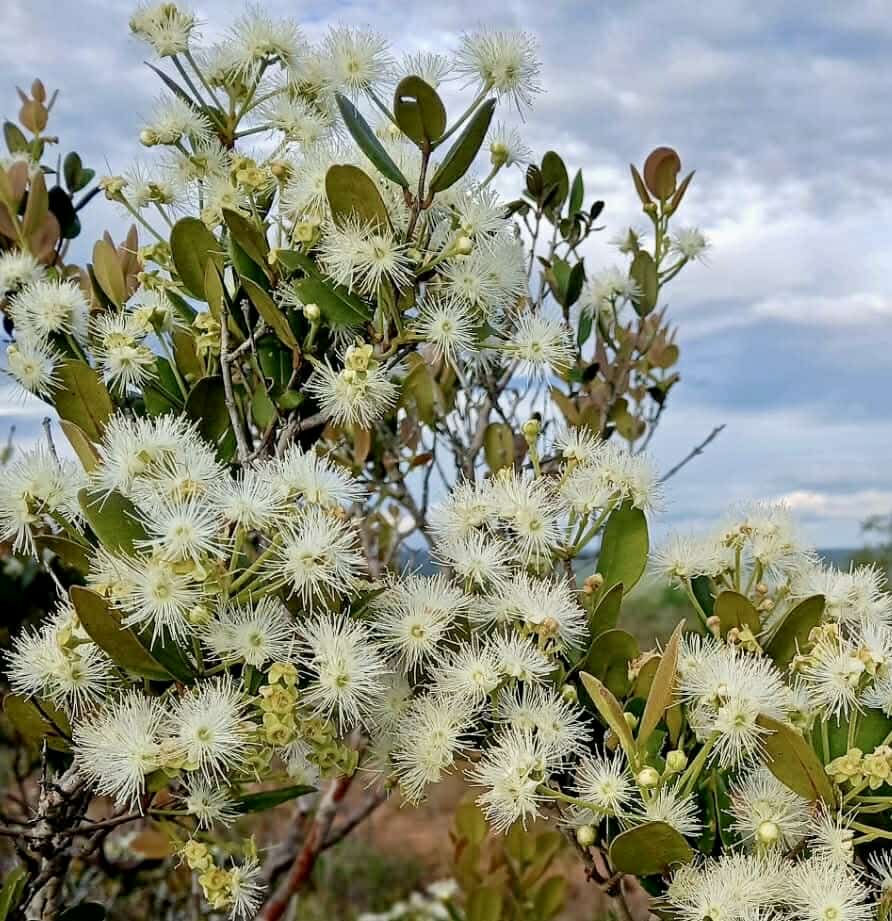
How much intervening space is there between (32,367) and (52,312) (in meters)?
0.07

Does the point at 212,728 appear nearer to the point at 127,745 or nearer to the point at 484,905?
the point at 127,745

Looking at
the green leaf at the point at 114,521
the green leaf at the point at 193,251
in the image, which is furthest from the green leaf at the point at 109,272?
the green leaf at the point at 114,521

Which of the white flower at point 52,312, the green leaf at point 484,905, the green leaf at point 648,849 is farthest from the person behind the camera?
the green leaf at point 484,905

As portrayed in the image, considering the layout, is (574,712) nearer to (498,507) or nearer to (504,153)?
(498,507)

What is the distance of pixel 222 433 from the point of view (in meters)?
1.11

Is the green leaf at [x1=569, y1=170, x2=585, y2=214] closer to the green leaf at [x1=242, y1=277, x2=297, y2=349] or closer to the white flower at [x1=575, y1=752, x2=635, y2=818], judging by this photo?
the green leaf at [x1=242, y1=277, x2=297, y2=349]

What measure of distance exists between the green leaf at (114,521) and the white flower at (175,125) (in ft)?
A: 1.50

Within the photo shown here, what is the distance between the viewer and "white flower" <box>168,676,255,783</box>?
88 cm

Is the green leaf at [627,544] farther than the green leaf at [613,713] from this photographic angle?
Yes

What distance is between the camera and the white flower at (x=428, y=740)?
0.95m

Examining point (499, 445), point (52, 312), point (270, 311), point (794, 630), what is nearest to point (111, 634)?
point (270, 311)

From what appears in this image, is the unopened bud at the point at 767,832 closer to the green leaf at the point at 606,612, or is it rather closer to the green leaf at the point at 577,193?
the green leaf at the point at 606,612

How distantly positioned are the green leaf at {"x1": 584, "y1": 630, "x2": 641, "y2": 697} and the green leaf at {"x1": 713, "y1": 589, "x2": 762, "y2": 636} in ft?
0.37

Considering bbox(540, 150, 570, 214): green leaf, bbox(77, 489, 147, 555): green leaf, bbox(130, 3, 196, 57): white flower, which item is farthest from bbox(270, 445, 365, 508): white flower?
bbox(540, 150, 570, 214): green leaf
